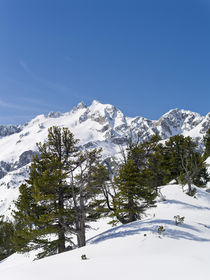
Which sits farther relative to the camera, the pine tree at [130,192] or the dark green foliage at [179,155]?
the dark green foliage at [179,155]

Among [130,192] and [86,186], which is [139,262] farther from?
[130,192]

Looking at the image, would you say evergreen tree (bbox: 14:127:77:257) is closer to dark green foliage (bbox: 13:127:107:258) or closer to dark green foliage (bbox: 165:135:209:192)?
dark green foliage (bbox: 13:127:107:258)

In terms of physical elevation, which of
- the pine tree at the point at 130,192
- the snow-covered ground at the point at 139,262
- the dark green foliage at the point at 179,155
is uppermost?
the dark green foliage at the point at 179,155

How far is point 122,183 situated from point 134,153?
404cm

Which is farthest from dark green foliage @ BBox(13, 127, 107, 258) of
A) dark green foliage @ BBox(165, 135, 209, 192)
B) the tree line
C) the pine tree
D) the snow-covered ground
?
dark green foliage @ BBox(165, 135, 209, 192)

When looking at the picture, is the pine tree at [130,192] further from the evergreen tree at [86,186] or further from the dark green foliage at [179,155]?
the dark green foliage at [179,155]

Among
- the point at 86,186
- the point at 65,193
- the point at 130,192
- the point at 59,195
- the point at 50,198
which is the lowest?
the point at 130,192

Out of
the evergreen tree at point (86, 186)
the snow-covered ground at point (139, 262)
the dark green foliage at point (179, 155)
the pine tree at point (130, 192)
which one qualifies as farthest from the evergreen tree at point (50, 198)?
the dark green foliage at point (179, 155)

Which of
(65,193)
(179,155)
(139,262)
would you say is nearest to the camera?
(139,262)

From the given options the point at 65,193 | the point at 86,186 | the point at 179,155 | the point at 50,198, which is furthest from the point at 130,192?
the point at 179,155

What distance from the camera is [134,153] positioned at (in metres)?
20.8

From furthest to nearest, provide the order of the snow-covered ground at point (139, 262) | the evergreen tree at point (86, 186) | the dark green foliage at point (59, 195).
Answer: the evergreen tree at point (86, 186) < the dark green foliage at point (59, 195) < the snow-covered ground at point (139, 262)

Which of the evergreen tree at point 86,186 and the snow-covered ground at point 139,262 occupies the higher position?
the evergreen tree at point 86,186

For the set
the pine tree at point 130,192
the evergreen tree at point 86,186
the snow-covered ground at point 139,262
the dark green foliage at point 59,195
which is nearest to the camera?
the snow-covered ground at point 139,262
